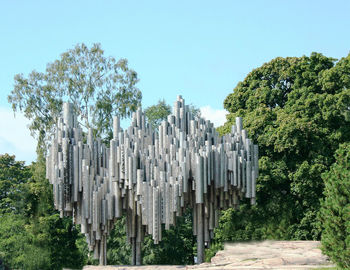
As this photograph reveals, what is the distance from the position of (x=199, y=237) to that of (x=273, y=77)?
9.31 metres

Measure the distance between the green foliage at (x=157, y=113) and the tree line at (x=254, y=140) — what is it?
270cm

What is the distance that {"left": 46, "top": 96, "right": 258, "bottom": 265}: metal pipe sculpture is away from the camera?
1536 cm

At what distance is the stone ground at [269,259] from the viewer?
1469 cm

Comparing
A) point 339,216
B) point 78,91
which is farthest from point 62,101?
point 339,216

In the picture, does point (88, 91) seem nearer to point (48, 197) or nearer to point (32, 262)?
point (48, 197)

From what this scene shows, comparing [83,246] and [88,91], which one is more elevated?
[88,91]

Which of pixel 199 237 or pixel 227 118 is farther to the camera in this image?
pixel 227 118

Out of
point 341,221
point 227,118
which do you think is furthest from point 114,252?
point 341,221

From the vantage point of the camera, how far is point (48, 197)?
26.0 metres

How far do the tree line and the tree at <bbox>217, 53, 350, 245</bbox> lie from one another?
4 cm

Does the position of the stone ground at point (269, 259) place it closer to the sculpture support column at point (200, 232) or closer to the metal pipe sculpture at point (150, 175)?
the sculpture support column at point (200, 232)

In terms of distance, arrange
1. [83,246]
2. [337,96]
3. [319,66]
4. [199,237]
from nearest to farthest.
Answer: [199,237] < [337,96] < [319,66] < [83,246]

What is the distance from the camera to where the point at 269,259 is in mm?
15070

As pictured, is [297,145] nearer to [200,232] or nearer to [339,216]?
[200,232]
